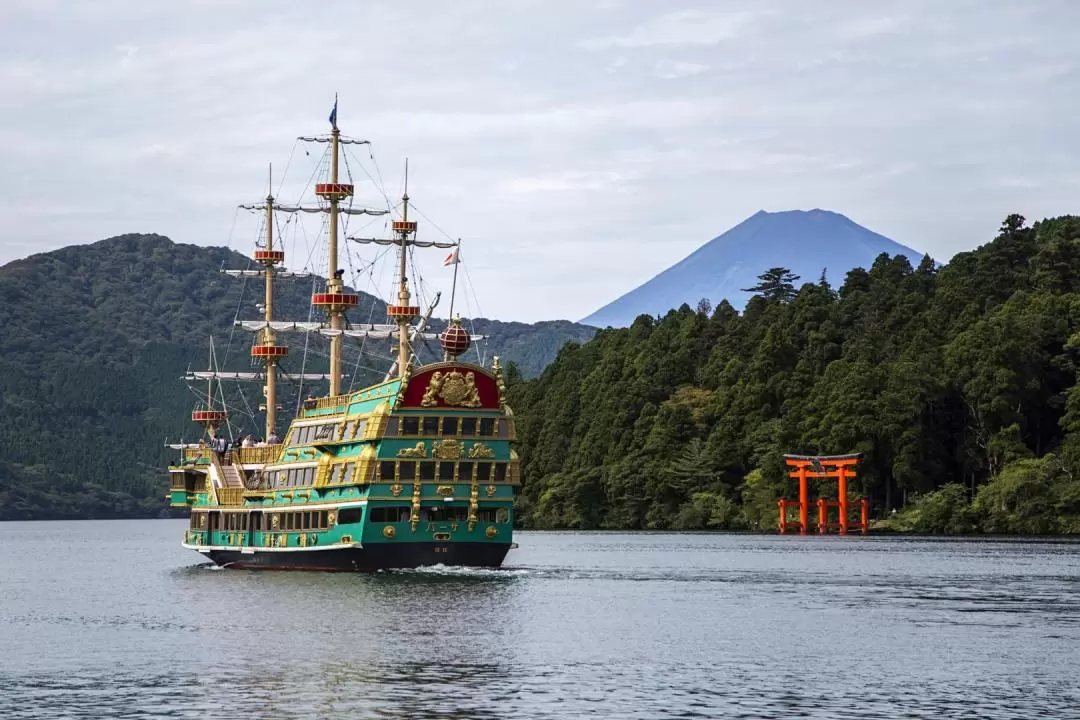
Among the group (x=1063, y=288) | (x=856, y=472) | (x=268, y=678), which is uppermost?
(x=1063, y=288)

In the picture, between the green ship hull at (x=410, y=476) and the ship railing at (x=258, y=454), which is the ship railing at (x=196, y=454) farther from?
the green ship hull at (x=410, y=476)

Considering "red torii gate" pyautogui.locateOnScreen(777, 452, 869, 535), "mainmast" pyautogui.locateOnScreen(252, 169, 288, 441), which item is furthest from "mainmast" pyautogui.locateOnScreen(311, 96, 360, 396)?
"red torii gate" pyautogui.locateOnScreen(777, 452, 869, 535)

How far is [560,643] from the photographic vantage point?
57094mm

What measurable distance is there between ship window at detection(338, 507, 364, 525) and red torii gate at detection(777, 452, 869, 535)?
214 ft

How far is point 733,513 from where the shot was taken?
545 feet

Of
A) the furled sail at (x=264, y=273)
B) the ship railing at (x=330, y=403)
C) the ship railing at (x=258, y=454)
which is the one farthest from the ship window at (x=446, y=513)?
the furled sail at (x=264, y=273)

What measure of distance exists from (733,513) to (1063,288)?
35.9 metres

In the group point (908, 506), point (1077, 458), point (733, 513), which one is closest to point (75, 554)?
point (733, 513)

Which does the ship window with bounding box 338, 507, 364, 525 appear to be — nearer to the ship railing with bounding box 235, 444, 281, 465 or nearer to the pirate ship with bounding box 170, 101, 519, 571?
the pirate ship with bounding box 170, 101, 519, 571

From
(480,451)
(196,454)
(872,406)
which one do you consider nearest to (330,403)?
(480,451)

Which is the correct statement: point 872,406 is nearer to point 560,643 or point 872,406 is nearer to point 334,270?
point 334,270

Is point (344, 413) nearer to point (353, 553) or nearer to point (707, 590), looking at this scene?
point (353, 553)

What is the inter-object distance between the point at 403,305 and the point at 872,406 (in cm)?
6110

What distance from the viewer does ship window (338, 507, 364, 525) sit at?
281 feet
